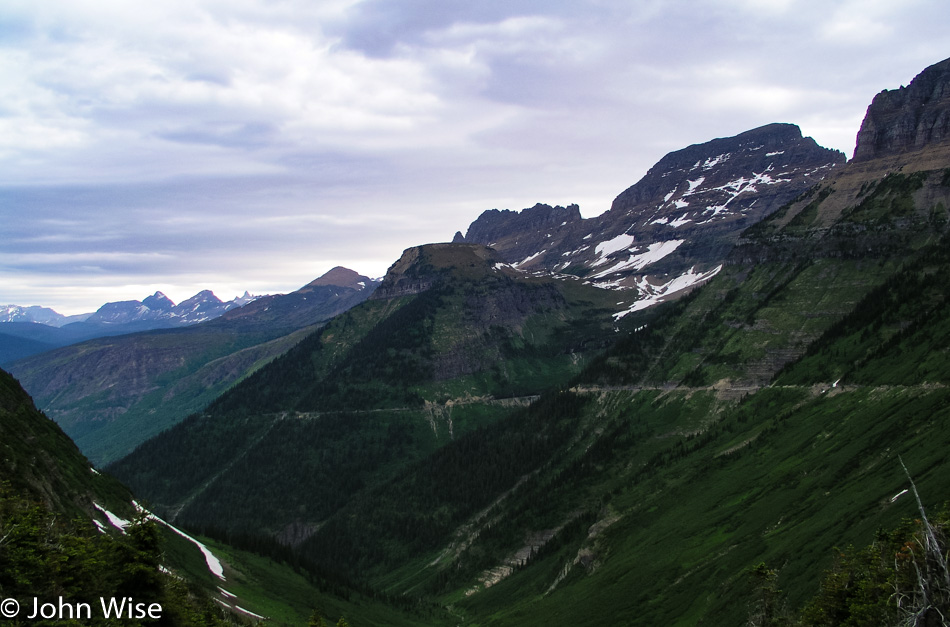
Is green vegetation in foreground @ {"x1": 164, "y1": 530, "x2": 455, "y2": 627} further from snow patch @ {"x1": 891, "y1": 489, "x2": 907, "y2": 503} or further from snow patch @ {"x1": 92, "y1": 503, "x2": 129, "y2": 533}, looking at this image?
snow patch @ {"x1": 891, "y1": 489, "x2": 907, "y2": 503}

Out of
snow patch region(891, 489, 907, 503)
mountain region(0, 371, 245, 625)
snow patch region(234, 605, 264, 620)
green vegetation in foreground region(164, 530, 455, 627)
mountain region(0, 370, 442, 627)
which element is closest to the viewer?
mountain region(0, 371, 245, 625)

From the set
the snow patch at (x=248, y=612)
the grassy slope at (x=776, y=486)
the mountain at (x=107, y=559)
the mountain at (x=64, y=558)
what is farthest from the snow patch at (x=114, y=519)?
the grassy slope at (x=776, y=486)

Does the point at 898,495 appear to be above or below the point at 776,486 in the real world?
above

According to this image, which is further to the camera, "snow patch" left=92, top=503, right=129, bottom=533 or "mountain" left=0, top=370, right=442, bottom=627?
"snow patch" left=92, top=503, right=129, bottom=533

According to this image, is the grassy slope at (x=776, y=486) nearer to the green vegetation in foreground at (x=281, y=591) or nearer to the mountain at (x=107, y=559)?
the green vegetation in foreground at (x=281, y=591)

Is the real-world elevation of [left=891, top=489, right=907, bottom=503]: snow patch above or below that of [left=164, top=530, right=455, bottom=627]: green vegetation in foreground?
above

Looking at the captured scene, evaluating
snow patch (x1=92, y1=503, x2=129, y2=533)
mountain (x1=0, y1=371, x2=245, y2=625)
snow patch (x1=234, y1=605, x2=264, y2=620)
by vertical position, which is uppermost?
mountain (x1=0, y1=371, x2=245, y2=625)

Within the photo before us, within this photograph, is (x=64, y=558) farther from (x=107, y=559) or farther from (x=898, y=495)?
(x=898, y=495)

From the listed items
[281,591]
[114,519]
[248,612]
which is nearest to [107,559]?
[114,519]

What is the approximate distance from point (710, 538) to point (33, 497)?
109m

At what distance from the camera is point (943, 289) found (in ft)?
562

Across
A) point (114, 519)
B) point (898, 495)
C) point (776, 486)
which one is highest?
point (114, 519)

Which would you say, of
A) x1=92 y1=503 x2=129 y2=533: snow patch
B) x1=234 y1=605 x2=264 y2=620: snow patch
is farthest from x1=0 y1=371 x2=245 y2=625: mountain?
x1=234 y1=605 x2=264 y2=620: snow patch

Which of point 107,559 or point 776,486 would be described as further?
point 776,486
